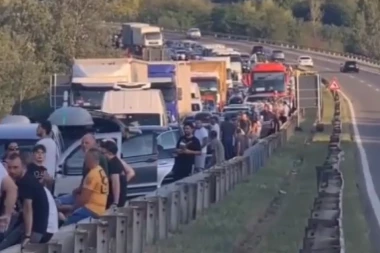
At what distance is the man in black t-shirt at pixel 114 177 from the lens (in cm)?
1652

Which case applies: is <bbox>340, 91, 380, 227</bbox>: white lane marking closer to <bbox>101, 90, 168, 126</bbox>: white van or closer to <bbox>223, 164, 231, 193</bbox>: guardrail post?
<bbox>223, 164, 231, 193</bbox>: guardrail post

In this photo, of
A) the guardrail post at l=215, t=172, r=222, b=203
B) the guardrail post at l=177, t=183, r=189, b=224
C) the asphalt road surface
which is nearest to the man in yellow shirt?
the guardrail post at l=177, t=183, r=189, b=224

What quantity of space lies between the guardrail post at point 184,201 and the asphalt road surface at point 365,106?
2610mm

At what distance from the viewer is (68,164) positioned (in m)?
20.9

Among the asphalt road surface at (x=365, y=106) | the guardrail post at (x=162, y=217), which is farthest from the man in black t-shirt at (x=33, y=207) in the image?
the asphalt road surface at (x=365, y=106)

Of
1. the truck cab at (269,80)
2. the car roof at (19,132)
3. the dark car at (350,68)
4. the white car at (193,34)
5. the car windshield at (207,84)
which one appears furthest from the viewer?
the white car at (193,34)

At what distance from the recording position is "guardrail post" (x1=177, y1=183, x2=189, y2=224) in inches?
792

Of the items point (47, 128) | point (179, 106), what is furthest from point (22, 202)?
point (179, 106)

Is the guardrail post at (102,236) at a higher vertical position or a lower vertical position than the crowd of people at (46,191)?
lower

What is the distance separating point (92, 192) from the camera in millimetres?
15938

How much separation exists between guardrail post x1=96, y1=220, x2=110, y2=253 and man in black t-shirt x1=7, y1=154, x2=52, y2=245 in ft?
2.70

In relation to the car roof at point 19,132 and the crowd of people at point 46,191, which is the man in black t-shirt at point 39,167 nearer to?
the crowd of people at point 46,191

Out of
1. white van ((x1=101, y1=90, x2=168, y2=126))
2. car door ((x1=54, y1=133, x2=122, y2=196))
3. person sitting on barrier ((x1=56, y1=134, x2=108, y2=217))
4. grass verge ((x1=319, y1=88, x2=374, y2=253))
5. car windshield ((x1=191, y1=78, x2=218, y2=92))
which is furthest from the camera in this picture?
car windshield ((x1=191, y1=78, x2=218, y2=92))

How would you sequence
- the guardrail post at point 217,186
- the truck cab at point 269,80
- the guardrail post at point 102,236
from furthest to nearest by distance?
the truck cab at point 269,80 < the guardrail post at point 217,186 < the guardrail post at point 102,236
